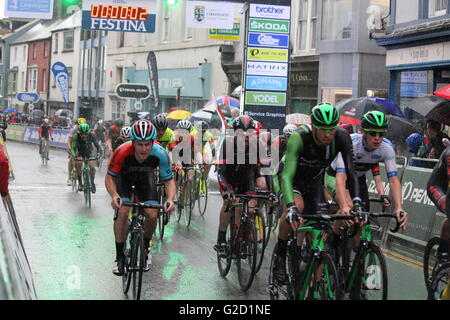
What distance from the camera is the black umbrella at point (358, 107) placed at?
15430mm

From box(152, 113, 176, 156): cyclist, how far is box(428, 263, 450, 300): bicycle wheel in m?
6.12

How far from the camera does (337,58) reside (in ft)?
85.9

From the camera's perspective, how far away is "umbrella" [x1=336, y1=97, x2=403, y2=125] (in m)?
15.3

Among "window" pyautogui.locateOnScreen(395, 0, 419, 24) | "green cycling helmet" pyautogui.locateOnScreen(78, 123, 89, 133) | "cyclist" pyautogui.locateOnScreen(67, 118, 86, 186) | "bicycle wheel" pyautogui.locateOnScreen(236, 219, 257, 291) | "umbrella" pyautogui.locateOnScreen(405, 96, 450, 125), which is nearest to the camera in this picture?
"bicycle wheel" pyautogui.locateOnScreen(236, 219, 257, 291)

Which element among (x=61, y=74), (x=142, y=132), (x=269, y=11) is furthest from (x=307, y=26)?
(x=142, y=132)

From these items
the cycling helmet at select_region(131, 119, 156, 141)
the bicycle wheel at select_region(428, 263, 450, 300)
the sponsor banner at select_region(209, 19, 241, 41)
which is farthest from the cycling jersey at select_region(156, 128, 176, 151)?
the sponsor banner at select_region(209, 19, 241, 41)

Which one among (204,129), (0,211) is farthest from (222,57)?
(0,211)

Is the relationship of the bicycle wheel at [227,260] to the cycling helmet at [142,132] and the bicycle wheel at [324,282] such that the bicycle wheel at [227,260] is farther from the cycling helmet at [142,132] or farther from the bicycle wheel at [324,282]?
the bicycle wheel at [324,282]

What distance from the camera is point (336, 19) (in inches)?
1037

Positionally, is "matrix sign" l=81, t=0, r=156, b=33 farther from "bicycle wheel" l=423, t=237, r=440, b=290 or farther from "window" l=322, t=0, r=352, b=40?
"bicycle wheel" l=423, t=237, r=440, b=290

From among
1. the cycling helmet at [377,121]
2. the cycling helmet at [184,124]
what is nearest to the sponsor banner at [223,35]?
the cycling helmet at [184,124]

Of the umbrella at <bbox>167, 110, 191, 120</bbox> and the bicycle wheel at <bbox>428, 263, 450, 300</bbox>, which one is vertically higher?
the umbrella at <bbox>167, 110, 191, 120</bbox>

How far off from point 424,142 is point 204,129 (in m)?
4.40
